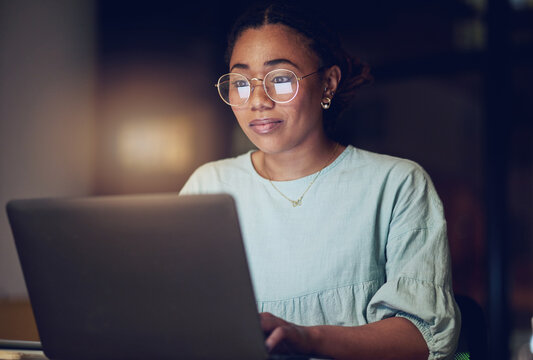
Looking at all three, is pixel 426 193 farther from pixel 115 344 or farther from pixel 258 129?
pixel 115 344

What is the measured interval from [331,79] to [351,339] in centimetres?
82

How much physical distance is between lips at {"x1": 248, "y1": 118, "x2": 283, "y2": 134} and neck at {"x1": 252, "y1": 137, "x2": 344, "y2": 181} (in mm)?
90

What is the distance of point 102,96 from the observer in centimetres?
241

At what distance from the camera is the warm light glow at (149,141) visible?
2.38 metres

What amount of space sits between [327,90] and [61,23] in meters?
1.33

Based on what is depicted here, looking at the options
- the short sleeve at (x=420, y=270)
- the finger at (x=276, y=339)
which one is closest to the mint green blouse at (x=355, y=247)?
the short sleeve at (x=420, y=270)

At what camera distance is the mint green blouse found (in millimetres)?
1283

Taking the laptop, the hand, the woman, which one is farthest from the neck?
the laptop

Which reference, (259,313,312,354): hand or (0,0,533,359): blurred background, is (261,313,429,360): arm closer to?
(259,313,312,354): hand

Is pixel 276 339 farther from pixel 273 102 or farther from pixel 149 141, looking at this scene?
pixel 149 141

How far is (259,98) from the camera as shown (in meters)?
1.54

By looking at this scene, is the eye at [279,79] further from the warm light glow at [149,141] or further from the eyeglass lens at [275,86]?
the warm light glow at [149,141]

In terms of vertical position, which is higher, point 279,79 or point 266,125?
point 279,79

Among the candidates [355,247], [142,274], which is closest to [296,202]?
[355,247]
